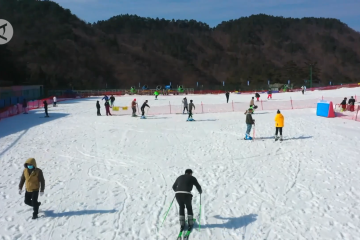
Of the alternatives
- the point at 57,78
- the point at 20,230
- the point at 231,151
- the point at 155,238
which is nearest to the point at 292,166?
the point at 231,151

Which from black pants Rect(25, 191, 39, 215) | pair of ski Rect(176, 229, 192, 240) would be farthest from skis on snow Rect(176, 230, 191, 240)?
black pants Rect(25, 191, 39, 215)

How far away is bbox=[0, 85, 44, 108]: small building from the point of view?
35.8 metres

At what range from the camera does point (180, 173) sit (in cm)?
1208

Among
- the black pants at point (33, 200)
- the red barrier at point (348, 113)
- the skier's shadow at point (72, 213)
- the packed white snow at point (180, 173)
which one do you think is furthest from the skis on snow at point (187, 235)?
the red barrier at point (348, 113)

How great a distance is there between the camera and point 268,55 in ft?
536

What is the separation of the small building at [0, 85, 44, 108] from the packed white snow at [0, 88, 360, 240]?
1647cm

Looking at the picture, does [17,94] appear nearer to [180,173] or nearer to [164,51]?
[180,173]

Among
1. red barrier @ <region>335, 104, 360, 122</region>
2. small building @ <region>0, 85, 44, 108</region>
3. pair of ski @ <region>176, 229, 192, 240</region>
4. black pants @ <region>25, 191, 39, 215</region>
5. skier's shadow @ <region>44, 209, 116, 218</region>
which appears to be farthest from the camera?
small building @ <region>0, 85, 44, 108</region>

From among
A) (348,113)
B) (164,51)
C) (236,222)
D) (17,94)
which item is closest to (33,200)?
(236,222)

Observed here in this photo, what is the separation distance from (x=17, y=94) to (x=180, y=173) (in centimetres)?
3828

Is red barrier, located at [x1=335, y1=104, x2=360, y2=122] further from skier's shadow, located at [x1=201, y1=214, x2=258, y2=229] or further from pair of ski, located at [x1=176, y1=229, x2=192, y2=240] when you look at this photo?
pair of ski, located at [x1=176, y1=229, x2=192, y2=240]

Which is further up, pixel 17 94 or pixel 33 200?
pixel 17 94

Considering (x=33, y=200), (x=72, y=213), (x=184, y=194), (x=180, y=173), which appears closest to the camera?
(x=184, y=194)

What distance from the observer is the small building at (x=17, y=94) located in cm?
3575
